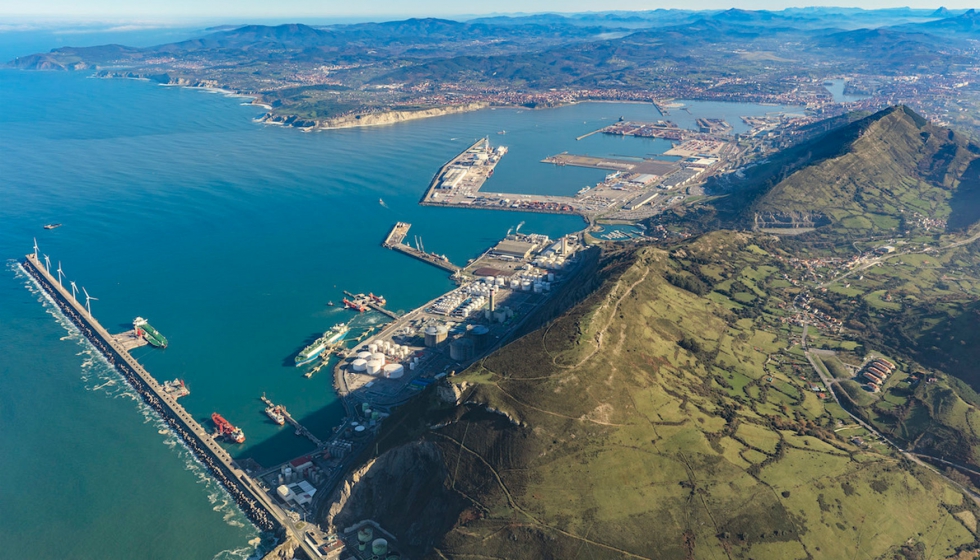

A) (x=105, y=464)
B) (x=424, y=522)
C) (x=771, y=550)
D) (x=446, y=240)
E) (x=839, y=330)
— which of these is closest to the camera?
(x=771, y=550)

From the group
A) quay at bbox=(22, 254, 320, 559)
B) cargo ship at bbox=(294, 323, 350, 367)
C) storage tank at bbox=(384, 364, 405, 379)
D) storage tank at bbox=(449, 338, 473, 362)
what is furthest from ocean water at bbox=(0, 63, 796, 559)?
storage tank at bbox=(449, 338, 473, 362)

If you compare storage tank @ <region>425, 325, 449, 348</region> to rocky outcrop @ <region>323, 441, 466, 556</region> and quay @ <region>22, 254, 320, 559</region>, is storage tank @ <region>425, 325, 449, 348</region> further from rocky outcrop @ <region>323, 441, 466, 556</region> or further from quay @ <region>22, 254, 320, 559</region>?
rocky outcrop @ <region>323, 441, 466, 556</region>

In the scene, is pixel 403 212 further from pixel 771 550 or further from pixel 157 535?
pixel 771 550

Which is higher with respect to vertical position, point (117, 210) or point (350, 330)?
point (117, 210)

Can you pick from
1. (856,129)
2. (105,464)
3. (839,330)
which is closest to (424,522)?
(105,464)

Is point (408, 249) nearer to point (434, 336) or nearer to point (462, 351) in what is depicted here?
point (434, 336)

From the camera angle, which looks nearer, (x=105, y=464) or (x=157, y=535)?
(x=157, y=535)

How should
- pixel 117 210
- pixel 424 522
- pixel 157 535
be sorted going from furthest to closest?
pixel 117 210, pixel 157 535, pixel 424 522

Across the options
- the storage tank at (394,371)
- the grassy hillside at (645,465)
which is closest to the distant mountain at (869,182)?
the grassy hillside at (645,465)
